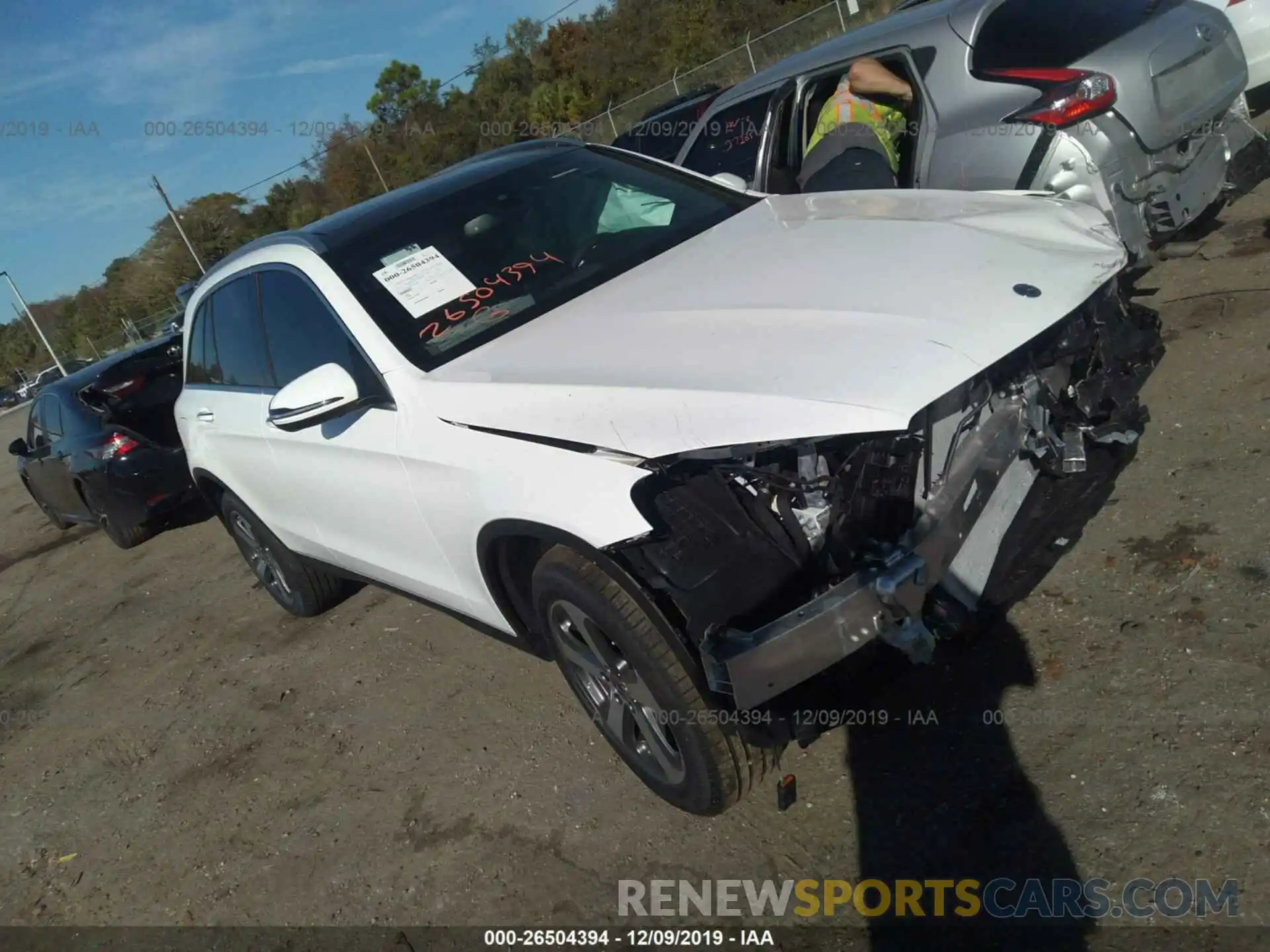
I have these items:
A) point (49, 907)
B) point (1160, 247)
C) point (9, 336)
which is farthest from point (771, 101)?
point (9, 336)

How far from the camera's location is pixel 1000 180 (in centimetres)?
448

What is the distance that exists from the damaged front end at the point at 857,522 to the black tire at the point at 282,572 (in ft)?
9.11

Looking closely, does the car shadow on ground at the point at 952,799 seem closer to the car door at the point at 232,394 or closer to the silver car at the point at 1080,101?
the silver car at the point at 1080,101

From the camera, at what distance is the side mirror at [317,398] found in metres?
3.13

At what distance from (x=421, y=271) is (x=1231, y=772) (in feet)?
9.62

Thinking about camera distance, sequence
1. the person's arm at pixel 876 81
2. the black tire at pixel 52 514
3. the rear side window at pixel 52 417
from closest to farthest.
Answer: the person's arm at pixel 876 81
the rear side window at pixel 52 417
the black tire at pixel 52 514

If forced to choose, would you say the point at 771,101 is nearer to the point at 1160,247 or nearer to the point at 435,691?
the point at 1160,247

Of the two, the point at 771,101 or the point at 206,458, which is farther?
the point at 771,101

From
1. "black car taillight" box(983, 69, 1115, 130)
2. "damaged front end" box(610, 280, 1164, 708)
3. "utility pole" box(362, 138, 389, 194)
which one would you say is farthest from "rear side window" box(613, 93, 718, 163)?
"utility pole" box(362, 138, 389, 194)

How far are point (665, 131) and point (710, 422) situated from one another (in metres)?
7.59

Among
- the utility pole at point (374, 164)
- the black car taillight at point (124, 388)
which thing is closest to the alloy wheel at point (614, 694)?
the black car taillight at point (124, 388)

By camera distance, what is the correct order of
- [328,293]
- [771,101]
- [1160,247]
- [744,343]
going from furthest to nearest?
[771,101] < [1160,247] < [328,293] < [744,343]

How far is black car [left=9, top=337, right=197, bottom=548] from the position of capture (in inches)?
306

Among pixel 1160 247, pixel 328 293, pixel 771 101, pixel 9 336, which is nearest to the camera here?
pixel 328 293
